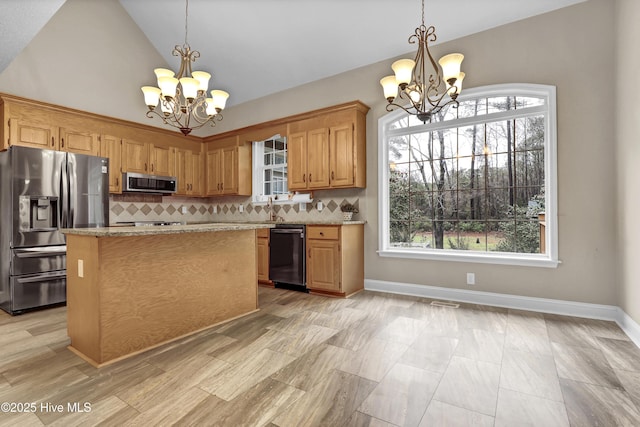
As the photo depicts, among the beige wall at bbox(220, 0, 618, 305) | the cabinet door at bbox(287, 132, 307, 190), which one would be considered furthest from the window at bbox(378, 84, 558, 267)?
the cabinet door at bbox(287, 132, 307, 190)

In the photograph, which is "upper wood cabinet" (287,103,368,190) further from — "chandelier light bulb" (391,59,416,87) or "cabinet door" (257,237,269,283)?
"chandelier light bulb" (391,59,416,87)

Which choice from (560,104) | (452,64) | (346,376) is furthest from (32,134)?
(560,104)

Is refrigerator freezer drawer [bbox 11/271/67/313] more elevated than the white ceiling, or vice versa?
the white ceiling

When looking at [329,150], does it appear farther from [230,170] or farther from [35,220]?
[35,220]

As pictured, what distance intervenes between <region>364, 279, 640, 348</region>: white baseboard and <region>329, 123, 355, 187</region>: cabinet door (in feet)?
4.73

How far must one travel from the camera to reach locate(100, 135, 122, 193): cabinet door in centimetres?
455

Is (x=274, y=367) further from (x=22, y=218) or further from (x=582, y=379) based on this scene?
(x=22, y=218)

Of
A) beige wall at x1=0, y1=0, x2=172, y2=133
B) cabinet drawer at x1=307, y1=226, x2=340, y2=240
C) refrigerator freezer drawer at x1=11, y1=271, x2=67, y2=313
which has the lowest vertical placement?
refrigerator freezer drawer at x1=11, y1=271, x2=67, y2=313

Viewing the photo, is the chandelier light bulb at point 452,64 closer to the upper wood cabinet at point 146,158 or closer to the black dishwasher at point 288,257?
the black dishwasher at point 288,257

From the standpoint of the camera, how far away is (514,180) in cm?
347

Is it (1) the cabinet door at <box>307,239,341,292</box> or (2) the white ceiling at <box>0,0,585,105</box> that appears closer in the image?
(2) the white ceiling at <box>0,0,585,105</box>

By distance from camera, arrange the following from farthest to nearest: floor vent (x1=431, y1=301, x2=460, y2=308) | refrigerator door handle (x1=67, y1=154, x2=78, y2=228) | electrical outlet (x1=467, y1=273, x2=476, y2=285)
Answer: refrigerator door handle (x1=67, y1=154, x2=78, y2=228) < electrical outlet (x1=467, y1=273, x2=476, y2=285) < floor vent (x1=431, y1=301, x2=460, y2=308)

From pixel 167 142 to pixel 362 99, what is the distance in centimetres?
343

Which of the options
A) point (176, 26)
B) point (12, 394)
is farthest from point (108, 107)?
point (12, 394)
